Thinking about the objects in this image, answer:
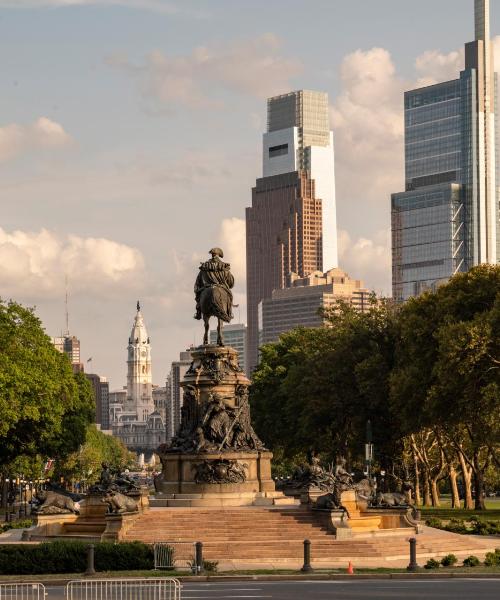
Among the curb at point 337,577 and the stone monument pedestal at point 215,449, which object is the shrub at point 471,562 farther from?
the stone monument pedestal at point 215,449

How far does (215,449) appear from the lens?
61.0 m

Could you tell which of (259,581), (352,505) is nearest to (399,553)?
(352,505)

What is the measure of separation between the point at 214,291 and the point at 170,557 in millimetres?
20434

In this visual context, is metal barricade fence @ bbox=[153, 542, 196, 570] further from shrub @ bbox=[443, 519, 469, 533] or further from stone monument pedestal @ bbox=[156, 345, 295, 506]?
shrub @ bbox=[443, 519, 469, 533]

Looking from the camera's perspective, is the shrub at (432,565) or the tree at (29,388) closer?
the shrub at (432,565)

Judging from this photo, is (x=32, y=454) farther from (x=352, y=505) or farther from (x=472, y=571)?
(x=472, y=571)

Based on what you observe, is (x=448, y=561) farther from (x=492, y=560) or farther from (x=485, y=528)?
(x=485, y=528)

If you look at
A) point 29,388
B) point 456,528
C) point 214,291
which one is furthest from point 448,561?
point 29,388

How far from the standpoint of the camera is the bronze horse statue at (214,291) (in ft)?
211

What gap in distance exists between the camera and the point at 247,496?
59.8 m

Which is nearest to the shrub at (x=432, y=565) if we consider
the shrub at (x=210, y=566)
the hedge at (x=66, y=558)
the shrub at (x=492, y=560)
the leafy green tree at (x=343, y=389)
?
the shrub at (x=492, y=560)

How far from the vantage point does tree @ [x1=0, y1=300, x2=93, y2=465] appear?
271 ft

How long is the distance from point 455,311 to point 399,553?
35306 mm

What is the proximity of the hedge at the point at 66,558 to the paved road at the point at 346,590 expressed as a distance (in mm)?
3300
